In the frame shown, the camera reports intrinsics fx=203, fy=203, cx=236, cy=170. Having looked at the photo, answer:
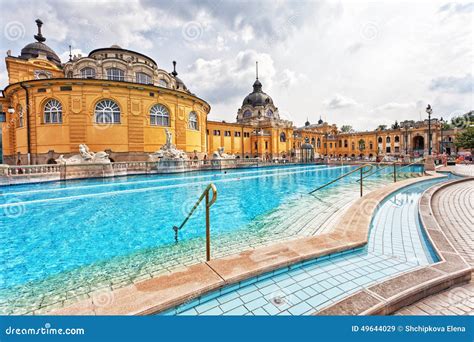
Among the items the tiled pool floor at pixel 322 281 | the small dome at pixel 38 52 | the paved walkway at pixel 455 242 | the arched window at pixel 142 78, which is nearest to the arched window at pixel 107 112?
the arched window at pixel 142 78

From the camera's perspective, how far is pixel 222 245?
4254mm

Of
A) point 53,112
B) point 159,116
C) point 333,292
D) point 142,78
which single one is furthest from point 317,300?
point 142,78

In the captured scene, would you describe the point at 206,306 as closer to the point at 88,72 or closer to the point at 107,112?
the point at 107,112

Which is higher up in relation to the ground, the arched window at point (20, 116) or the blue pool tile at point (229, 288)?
the arched window at point (20, 116)

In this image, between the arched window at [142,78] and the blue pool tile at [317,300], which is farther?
the arched window at [142,78]

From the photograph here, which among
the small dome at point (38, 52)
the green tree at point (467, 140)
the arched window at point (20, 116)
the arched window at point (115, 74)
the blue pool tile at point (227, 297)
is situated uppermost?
the small dome at point (38, 52)

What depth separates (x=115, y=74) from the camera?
1009 inches

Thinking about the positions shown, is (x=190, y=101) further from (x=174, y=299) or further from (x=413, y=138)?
(x=413, y=138)

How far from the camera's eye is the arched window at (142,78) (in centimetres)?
2694

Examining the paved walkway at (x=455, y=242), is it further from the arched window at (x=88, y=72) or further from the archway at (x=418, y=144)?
the archway at (x=418, y=144)

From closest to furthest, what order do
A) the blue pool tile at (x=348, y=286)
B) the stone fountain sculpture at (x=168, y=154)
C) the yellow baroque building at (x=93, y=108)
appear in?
the blue pool tile at (x=348, y=286) < the yellow baroque building at (x=93, y=108) < the stone fountain sculpture at (x=168, y=154)

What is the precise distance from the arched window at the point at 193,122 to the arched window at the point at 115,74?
9.53 m

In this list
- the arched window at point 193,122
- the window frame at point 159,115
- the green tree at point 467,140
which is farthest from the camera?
the green tree at point 467,140
